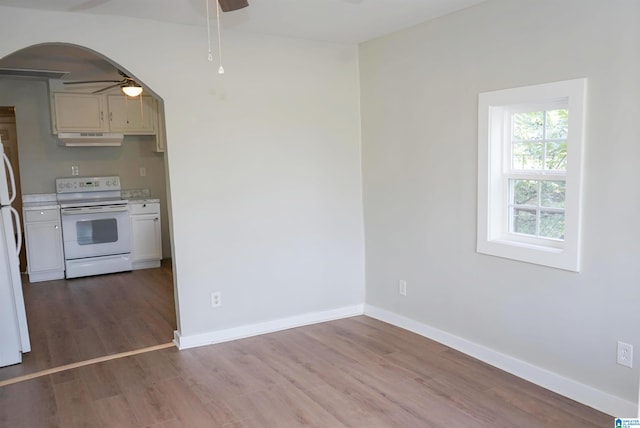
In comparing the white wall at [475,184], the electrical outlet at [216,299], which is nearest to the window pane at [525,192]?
the white wall at [475,184]

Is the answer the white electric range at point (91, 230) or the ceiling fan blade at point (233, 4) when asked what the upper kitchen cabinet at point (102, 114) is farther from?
the ceiling fan blade at point (233, 4)

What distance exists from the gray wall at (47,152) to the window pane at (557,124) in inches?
223

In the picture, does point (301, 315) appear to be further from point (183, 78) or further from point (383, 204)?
point (183, 78)

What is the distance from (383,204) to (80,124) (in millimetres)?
4345

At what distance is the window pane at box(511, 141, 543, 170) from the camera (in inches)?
119

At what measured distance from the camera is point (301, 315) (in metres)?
4.20

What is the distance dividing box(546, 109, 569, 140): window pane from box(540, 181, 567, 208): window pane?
28 centimetres

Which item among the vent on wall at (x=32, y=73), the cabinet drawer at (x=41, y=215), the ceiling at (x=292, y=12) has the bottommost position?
the cabinet drawer at (x=41, y=215)

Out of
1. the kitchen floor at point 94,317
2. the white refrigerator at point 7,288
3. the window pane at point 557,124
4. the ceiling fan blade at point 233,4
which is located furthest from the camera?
the kitchen floor at point 94,317

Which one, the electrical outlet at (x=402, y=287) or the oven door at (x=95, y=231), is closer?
the electrical outlet at (x=402, y=287)

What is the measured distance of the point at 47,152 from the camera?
6328 millimetres

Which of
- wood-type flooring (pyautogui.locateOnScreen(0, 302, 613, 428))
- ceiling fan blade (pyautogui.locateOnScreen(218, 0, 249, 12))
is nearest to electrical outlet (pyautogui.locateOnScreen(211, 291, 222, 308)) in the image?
wood-type flooring (pyautogui.locateOnScreen(0, 302, 613, 428))

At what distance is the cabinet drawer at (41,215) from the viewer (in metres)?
5.84

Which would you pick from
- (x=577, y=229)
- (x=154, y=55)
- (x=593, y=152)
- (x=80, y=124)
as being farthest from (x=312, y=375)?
(x=80, y=124)
